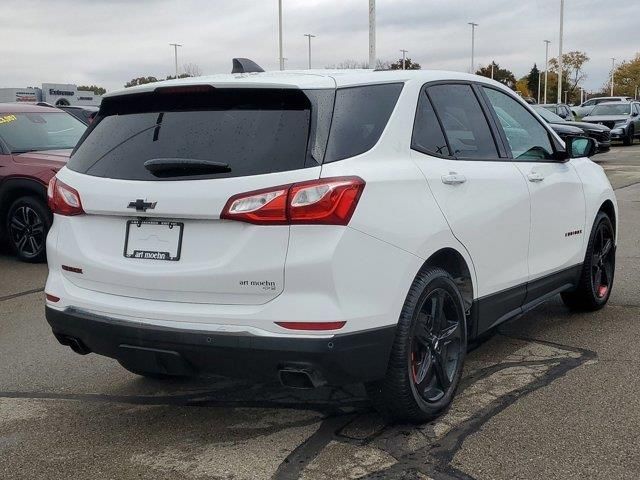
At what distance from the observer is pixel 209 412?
4164 mm

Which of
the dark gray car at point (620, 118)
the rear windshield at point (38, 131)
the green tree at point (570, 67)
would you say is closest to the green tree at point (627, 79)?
the green tree at point (570, 67)

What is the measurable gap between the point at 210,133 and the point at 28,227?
5.98 meters

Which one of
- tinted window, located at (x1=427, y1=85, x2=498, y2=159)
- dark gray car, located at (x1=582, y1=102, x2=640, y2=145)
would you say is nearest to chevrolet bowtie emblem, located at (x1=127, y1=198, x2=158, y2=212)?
tinted window, located at (x1=427, y1=85, x2=498, y2=159)

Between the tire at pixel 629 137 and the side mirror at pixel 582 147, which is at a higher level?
the side mirror at pixel 582 147

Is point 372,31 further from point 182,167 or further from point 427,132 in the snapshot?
point 182,167

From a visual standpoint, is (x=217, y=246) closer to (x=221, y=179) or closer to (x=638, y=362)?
(x=221, y=179)

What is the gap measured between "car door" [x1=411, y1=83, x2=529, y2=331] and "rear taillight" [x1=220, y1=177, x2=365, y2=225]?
687 mm

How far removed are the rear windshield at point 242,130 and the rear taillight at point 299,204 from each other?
0.36 feet

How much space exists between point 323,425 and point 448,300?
879 mm

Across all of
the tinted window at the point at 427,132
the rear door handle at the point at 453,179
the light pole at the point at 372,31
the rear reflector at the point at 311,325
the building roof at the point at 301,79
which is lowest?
the rear reflector at the point at 311,325

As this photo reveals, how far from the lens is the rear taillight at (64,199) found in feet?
12.4

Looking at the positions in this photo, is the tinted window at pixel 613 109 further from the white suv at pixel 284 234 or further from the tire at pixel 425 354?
the tire at pixel 425 354

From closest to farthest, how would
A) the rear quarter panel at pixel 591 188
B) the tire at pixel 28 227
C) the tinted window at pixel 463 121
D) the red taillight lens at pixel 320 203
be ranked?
the red taillight lens at pixel 320 203 < the tinted window at pixel 463 121 < the rear quarter panel at pixel 591 188 < the tire at pixel 28 227

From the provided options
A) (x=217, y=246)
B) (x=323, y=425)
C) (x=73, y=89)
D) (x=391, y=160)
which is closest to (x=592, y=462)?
(x=323, y=425)
